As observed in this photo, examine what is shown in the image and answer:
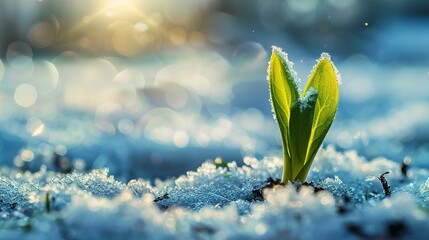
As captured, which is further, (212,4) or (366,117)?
(212,4)

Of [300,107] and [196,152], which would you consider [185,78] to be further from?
[300,107]

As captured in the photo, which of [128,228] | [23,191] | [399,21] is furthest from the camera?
[399,21]

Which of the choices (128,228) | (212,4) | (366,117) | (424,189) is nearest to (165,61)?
(212,4)

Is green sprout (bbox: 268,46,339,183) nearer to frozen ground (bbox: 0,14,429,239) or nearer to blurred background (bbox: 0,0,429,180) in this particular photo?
frozen ground (bbox: 0,14,429,239)

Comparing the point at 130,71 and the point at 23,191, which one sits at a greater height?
the point at 130,71

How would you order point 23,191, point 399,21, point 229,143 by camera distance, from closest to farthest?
point 23,191 → point 229,143 → point 399,21

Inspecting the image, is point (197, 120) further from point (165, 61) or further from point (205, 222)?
point (165, 61)

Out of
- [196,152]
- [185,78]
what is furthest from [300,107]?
[185,78]
